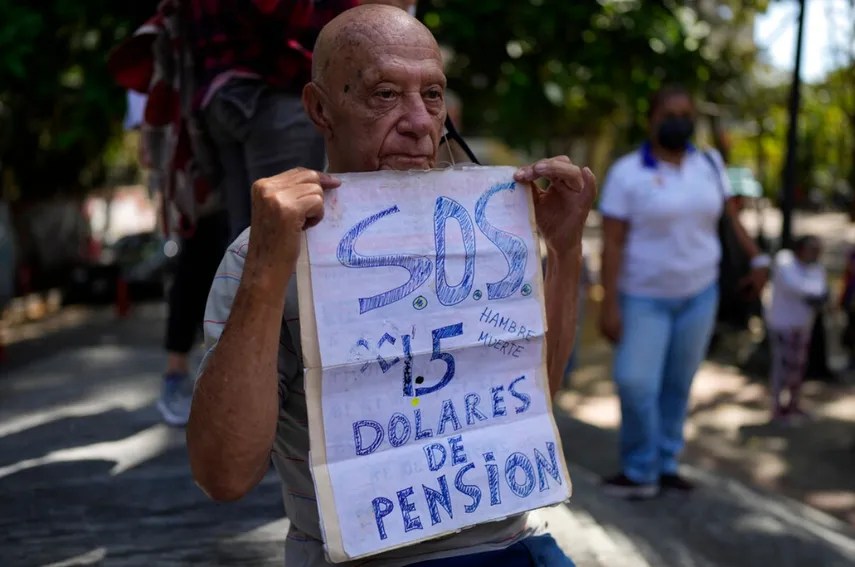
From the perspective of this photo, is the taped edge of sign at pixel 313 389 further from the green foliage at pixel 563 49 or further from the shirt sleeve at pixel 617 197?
the green foliage at pixel 563 49

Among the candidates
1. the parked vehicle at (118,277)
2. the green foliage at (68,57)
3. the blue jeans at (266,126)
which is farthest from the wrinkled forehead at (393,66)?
the parked vehicle at (118,277)

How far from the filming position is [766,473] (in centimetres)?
646

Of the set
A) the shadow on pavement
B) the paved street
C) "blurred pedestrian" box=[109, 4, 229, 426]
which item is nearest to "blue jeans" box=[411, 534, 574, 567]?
the paved street

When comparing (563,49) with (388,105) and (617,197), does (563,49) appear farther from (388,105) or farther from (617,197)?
(388,105)

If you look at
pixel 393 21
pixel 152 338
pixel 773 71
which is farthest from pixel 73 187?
pixel 393 21

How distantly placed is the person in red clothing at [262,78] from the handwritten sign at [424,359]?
118 cm

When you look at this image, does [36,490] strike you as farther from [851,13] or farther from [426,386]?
[851,13]

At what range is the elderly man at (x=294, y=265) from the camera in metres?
1.60

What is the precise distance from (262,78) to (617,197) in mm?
1986

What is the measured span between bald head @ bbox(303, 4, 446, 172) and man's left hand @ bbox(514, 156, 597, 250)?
21 cm

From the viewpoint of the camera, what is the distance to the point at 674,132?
4379 millimetres

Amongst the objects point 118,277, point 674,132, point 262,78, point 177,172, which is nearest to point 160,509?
point 177,172

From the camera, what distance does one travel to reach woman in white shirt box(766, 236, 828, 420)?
7.70 meters

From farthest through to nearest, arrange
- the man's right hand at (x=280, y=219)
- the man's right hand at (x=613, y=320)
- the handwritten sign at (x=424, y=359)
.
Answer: the man's right hand at (x=613, y=320) → the handwritten sign at (x=424, y=359) → the man's right hand at (x=280, y=219)
